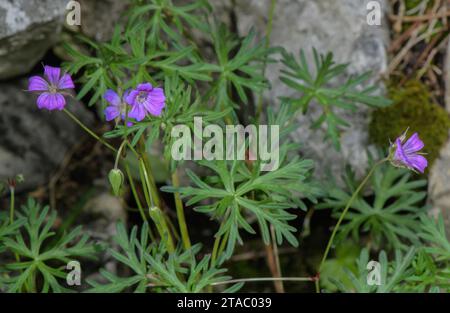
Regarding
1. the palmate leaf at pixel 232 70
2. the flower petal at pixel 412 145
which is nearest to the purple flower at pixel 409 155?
the flower petal at pixel 412 145

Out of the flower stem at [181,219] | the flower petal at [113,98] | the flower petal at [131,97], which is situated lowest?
the flower stem at [181,219]

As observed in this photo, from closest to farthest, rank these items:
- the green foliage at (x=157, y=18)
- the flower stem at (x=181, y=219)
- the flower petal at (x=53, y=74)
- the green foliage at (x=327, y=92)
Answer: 1. the flower petal at (x=53, y=74)
2. the flower stem at (x=181, y=219)
3. the green foliage at (x=157, y=18)
4. the green foliage at (x=327, y=92)

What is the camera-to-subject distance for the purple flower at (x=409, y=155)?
2648mm

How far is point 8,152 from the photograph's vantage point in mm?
4020

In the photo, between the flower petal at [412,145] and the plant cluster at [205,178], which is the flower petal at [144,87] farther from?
the flower petal at [412,145]

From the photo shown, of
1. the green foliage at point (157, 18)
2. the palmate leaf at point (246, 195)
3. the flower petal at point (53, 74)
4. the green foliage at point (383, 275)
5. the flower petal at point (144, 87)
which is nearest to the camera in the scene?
the flower petal at point (144, 87)

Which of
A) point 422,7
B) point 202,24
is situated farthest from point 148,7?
point 422,7

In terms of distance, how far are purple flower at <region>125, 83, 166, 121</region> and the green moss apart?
5.01ft

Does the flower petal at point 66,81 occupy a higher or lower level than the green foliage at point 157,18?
lower

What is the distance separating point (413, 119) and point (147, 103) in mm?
1711

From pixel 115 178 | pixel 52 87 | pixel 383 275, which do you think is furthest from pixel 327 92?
pixel 52 87

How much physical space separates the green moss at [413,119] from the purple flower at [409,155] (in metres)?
1.02

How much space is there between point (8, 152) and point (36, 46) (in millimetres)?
680

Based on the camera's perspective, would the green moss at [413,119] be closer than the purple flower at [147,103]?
No
